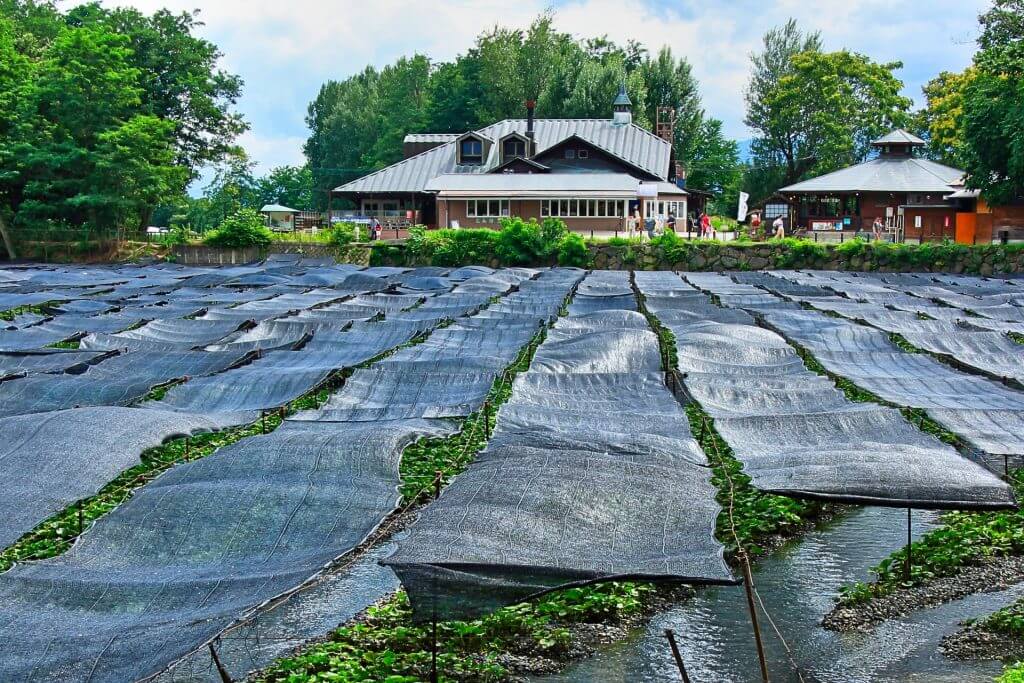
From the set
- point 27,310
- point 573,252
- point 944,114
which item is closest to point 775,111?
point 944,114

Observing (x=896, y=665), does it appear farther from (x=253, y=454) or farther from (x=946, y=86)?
(x=946, y=86)

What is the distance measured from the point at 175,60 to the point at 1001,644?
49.6m

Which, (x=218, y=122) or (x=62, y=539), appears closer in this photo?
(x=62, y=539)

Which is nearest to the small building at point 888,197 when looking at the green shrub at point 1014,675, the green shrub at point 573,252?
the green shrub at point 573,252

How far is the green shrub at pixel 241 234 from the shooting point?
43000 mm

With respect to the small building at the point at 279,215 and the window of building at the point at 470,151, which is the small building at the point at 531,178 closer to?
the window of building at the point at 470,151

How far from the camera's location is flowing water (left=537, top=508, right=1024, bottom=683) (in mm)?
7383

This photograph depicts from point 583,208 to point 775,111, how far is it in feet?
71.7

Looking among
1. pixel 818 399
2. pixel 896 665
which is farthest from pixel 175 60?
pixel 896 665

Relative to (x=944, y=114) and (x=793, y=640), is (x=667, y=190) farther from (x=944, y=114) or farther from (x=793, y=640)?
(x=793, y=640)

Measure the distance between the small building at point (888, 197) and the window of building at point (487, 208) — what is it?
12.7 m

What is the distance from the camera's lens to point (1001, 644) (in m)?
7.71

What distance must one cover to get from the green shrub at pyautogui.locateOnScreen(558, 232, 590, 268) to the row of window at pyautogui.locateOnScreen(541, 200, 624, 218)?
8277mm

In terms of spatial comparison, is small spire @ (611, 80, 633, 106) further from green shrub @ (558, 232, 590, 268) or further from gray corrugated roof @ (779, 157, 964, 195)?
green shrub @ (558, 232, 590, 268)
